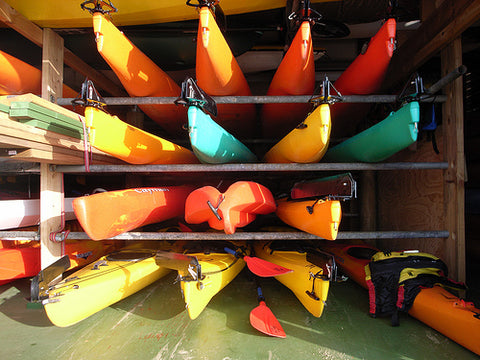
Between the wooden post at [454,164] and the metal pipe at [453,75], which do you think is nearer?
the metal pipe at [453,75]

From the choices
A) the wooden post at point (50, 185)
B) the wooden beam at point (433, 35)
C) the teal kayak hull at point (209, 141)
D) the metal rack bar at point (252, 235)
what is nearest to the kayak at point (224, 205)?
the metal rack bar at point (252, 235)

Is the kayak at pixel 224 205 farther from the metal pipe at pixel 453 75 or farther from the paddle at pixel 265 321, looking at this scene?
the metal pipe at pixel 453 75

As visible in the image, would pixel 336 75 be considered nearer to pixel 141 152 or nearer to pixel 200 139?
pixel 200 139

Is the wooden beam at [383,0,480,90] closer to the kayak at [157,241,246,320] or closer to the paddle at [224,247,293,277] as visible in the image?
the paddle at [224,247,293,277]

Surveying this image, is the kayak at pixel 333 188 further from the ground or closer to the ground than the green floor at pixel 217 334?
further from the ground

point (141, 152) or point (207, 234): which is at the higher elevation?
point (141, 152)

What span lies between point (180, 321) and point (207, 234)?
0.62 metres

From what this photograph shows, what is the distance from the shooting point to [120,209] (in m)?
1.48

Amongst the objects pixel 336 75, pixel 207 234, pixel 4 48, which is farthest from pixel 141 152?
pixel 336 75

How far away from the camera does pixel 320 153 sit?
150cm

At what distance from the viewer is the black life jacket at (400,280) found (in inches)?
57.1

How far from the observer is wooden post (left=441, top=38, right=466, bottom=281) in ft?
5.26

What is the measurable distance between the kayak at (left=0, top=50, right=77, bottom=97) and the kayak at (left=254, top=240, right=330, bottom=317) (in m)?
2.78

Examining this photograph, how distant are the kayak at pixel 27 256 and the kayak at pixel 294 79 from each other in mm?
2201
